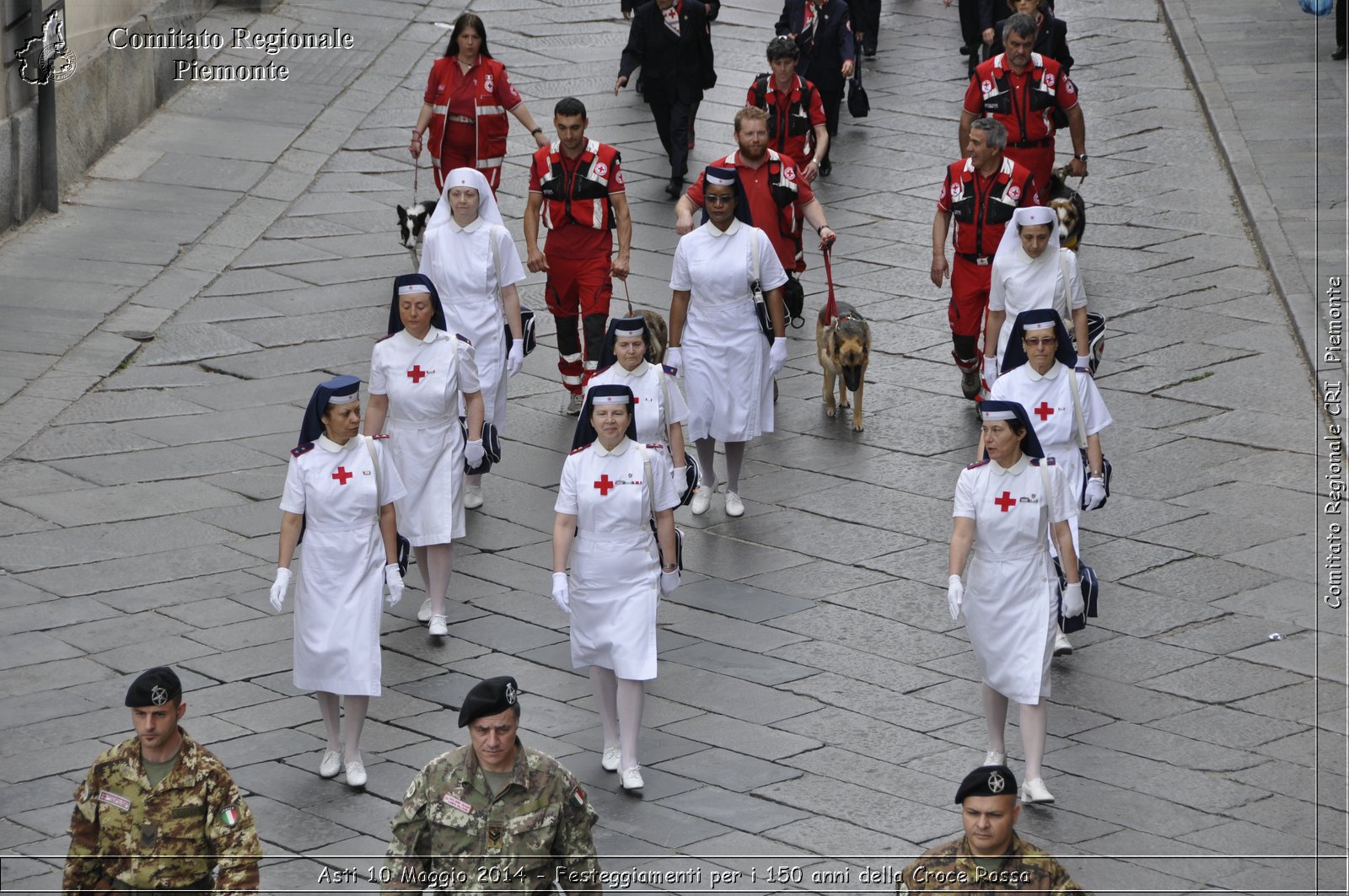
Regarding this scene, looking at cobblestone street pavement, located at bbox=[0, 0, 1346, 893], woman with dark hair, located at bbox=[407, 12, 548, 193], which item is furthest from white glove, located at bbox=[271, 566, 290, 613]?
woman with dark hair, located at bbox=[407, 12, 548, 193]

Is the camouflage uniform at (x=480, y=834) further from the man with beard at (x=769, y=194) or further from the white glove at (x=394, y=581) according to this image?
the man with beard at (x=769, y=194)

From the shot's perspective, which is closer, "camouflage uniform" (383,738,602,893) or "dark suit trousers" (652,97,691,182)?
"camouflage uniform" (383,738,602,893)

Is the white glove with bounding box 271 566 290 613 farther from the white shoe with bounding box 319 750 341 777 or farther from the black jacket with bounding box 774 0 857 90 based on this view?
the black jacket with bounding box 774 0 857 90

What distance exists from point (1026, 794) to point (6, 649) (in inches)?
192

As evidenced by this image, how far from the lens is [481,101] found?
13.6 metres

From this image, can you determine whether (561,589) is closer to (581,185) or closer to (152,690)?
(152,690)

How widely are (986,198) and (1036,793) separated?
4596 millimetres

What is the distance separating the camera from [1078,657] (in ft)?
30.5

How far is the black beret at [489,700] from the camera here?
226 inches

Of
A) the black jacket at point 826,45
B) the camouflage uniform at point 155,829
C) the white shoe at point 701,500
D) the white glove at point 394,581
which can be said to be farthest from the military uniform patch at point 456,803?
the black jacket at point 826,45

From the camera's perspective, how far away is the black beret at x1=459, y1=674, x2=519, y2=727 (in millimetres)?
5734

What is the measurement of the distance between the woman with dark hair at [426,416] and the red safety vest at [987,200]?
3.53 meters

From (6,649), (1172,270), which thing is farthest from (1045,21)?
(6,649)

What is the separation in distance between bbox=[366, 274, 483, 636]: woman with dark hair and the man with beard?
2.21m
